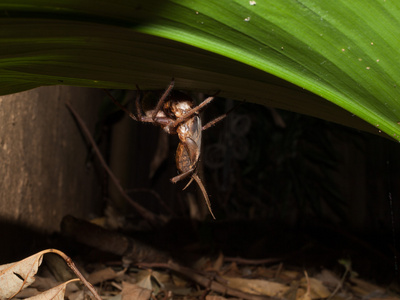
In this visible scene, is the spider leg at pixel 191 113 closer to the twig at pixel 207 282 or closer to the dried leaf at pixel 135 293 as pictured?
the dried leaf at pixel 135 293

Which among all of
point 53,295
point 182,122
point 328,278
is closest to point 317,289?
point 328,278

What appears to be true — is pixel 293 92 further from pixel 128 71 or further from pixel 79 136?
pixel 79 136

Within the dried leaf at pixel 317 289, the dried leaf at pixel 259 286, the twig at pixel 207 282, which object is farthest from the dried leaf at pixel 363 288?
the twig at pixel 207 282

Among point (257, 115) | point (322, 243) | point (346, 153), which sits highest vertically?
point (257, 115)

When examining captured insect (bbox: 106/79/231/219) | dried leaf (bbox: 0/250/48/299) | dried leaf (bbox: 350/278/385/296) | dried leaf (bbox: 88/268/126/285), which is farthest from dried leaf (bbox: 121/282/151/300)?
dried leaf (bbox: 350/278/385/296)

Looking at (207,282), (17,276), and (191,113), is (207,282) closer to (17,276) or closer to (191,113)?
(191,113)

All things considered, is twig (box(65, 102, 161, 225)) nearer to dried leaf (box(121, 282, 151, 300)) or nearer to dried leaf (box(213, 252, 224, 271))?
dried leaf (box(213, 252, 224, 271))

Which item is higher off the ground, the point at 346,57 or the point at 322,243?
the point at 346,57

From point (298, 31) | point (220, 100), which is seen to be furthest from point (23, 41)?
point (220, 100)
